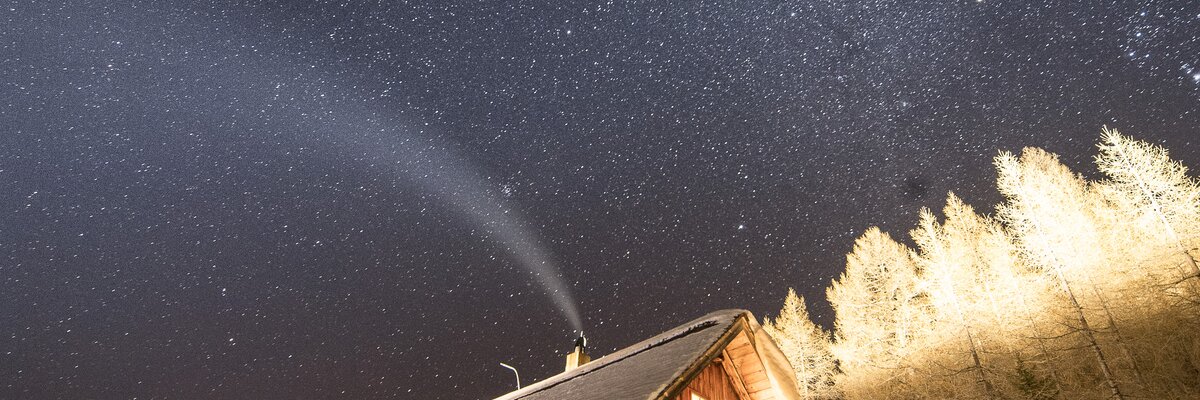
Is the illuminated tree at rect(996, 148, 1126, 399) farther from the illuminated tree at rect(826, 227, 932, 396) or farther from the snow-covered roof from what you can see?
the snow-covered roof

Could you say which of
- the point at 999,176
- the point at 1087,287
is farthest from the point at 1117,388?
the point at 999,176

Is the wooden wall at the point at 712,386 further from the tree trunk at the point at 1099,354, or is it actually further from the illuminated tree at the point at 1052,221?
the illuminated tree at the point at 1052,221

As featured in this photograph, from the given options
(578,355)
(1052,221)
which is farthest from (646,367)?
(1052,221)

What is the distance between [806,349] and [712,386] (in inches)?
664

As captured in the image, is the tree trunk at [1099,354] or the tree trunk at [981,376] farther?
the tree trunk at [981,376]

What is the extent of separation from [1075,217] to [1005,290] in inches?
118

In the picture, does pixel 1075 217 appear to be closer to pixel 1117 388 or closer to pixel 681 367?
pixel 1117 388

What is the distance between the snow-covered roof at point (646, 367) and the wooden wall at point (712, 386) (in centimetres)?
65

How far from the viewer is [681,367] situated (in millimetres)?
4758

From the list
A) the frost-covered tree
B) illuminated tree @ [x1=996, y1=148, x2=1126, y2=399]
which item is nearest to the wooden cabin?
illuminated tree @ [x1=996, y1=148, x2=1126, y2=399]

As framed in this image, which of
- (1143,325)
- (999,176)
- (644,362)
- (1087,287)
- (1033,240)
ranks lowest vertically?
(644,362)

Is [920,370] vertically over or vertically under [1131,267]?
under

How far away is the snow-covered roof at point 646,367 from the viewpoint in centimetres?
472

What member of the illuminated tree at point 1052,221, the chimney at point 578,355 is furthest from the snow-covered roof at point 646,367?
the illuminated tree at point 1052,221
